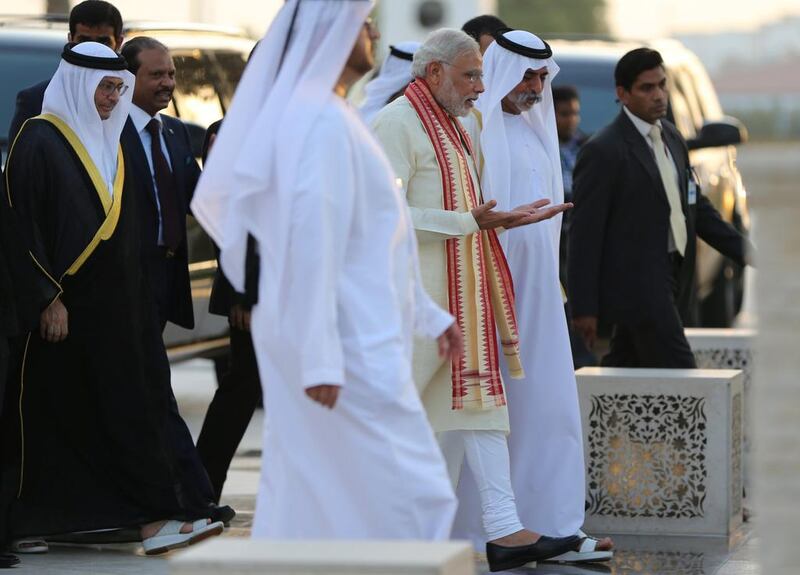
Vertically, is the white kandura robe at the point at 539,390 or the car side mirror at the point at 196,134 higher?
the car side mirror at the point at 196,134

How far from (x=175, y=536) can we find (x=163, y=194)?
52.9 inches

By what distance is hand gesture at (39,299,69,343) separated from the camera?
6879 millimetres

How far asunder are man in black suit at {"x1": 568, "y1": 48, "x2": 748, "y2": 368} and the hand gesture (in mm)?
2164

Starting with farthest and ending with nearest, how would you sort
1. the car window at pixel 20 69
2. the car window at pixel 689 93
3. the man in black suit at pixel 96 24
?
the car window at pixel 689 93
the car window at pixel 20 69
the man in black suit at pixel 96 24

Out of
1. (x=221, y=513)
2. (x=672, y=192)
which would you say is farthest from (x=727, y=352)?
(x=221, y=513)

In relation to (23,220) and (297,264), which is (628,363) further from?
(297,264)

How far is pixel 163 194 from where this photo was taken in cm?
752

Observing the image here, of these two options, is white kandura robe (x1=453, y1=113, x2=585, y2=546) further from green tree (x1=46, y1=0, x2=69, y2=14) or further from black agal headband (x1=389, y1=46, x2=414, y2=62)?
green tree (x1=46, y1=0, x2=69, y2=14)

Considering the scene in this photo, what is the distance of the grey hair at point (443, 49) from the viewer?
6.58 meters

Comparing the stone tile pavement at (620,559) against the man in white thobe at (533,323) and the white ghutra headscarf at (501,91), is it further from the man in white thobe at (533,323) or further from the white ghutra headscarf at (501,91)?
the white ghutra headscarf at (501,91)

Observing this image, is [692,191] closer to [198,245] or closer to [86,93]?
[86,93]

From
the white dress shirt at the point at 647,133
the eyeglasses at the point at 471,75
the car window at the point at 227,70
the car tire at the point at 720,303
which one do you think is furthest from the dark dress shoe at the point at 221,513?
the car tire at the point at 720,303

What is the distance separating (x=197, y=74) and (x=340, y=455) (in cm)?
623

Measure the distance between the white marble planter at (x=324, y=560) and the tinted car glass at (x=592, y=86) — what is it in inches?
350
